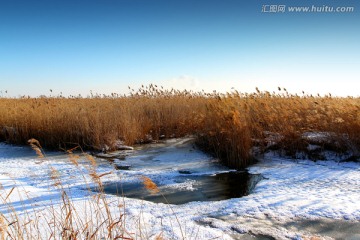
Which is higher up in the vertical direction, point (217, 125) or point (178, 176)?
point (217, 125)

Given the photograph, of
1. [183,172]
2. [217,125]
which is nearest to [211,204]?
[183,172]

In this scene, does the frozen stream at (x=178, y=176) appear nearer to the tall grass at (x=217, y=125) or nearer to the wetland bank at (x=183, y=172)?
the wetland bank at (x=183, y=172)

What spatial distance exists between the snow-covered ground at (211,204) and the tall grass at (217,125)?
1.66ft

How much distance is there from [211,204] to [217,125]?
2754 millimetres

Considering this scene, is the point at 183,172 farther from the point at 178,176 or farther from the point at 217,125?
the point at 217,125

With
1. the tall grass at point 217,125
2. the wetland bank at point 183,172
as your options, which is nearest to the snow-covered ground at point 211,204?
the wetland bank at point 183,172

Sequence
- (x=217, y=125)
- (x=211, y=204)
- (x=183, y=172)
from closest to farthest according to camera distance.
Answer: (x=211, y=204) → (x=183, y=172) → (x=217, y=125)

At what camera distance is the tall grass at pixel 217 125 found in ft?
19.7

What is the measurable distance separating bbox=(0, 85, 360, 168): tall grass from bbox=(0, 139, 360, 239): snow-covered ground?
0.51 m

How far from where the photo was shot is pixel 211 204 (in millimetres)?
3652

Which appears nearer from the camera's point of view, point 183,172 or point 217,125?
point 183,172

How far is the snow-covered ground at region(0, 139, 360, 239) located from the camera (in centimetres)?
287

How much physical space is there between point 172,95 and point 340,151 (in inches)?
316

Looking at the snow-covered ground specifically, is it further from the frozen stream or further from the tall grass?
the tall grass
